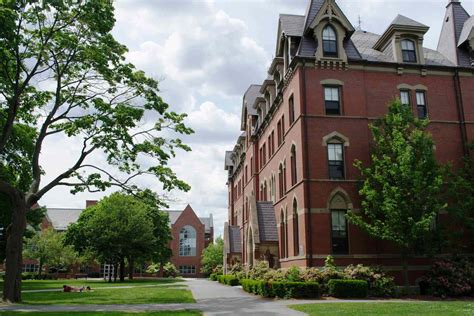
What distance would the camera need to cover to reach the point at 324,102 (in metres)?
27.4

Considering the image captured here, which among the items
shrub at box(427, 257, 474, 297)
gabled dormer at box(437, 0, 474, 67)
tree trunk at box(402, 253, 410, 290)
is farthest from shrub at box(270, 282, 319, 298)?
gabled dormer at box(437, 0, 474, 67)

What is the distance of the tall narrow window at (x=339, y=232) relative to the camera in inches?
1014

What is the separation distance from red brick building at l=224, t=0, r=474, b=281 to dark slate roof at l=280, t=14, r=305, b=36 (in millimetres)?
65

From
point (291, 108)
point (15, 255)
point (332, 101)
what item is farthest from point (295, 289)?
point (15, 255)

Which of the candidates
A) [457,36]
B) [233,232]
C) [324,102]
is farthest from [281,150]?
[233,232]

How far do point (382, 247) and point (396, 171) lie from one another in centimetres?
498

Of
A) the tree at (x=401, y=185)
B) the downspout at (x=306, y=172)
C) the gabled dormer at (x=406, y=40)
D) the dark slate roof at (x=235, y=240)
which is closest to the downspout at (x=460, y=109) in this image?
the gabled dormer at (x=406, y=40)

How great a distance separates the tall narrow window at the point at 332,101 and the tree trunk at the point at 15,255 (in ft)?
55.8

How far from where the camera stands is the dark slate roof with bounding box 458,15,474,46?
29789 millimetres

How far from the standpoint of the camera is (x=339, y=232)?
2598cm

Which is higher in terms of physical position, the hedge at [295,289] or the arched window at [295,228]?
the arched window at [295,228]

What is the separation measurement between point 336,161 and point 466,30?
12836 millimetres

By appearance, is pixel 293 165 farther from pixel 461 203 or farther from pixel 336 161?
pixel 461 203

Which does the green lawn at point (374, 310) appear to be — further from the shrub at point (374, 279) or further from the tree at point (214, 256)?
the tree at point (214, 256)
